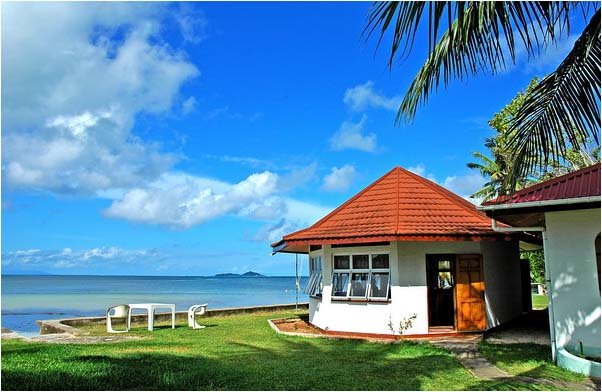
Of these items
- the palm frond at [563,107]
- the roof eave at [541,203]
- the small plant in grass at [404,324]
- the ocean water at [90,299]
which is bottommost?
the ocean water at [90,299]

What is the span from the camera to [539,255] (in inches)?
1126

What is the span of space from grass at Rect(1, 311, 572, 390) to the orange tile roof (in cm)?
271

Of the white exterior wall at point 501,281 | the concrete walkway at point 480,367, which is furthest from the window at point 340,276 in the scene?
the white exterior wall at point 501,281

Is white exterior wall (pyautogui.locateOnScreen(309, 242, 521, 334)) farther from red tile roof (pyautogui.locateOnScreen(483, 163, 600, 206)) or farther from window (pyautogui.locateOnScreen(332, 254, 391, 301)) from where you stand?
red tile roof (pyautogui.locateOnScreen(483, 163, 600, 206))

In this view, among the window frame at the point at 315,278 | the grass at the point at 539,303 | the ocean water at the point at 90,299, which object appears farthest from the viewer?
the ocean water at the point at 90,299

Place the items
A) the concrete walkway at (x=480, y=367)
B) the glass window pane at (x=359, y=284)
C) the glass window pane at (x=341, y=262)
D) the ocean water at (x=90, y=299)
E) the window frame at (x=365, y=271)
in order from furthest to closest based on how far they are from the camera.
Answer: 1. the ocean water at (x=90, y=299)
2. the glass window pane at (x=341, y=262)
3. the glass window pane at (x=359, y=284)
4. the window frame at (x=365, y=271)
5. the concrete walkway at (x=480, y=367)

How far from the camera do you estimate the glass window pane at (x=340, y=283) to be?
13938 mm

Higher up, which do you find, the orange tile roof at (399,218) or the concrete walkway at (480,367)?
the orange tile roof at (399,218)

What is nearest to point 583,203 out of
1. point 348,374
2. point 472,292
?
point 348,374

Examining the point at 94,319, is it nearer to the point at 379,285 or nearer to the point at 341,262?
the point at 341,262

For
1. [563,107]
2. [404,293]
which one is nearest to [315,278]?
[404,293]

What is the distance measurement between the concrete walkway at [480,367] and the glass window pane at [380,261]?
2.29 m

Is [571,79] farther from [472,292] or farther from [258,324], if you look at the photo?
[258,324]

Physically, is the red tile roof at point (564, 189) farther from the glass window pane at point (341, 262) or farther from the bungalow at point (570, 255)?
the glass window pane at point (341, 262)
